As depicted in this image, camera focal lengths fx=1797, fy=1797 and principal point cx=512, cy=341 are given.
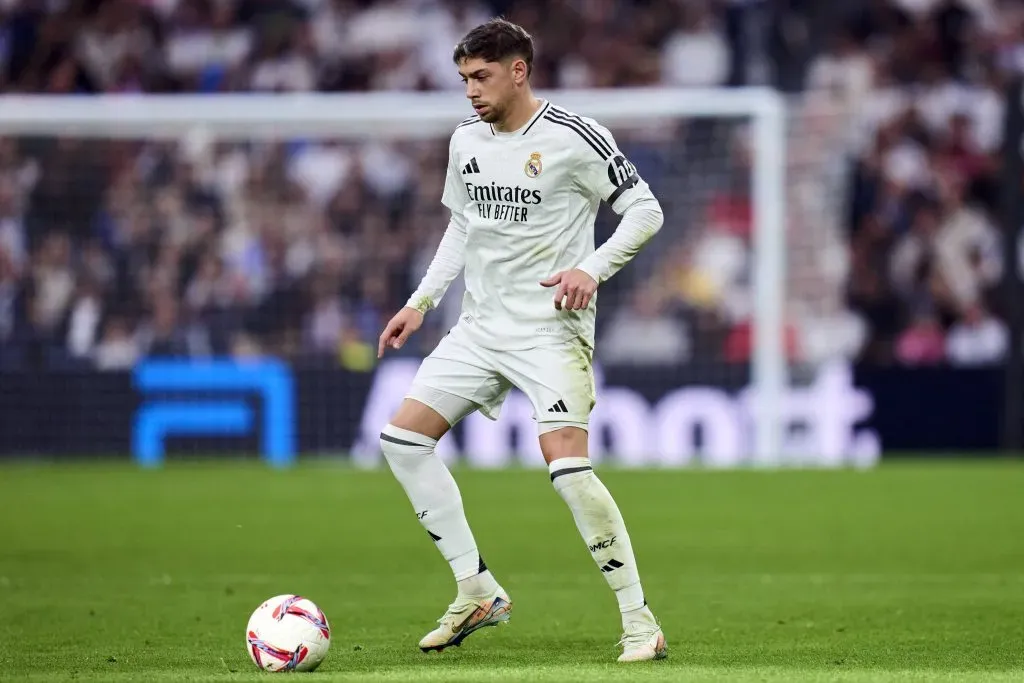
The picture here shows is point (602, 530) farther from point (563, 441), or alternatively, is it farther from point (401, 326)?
point (401, 326)

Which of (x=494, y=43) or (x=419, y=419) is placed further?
(x=419, y=419)

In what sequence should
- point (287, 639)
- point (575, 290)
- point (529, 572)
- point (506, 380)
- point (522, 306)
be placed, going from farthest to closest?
point (529, 572) < point (506, 380) < point (522, 306) < point (575, 290) < point (287, 639)

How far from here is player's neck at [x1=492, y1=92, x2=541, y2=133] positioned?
656 centimetres

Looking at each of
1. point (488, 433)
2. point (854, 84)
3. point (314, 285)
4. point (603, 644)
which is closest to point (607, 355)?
point (488, 433)

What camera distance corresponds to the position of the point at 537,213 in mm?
6574

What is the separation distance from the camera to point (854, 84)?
1972 centimetres

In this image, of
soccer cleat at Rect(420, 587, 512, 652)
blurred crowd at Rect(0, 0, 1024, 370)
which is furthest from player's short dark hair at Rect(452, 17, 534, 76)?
blurred crowd at Rect(0, 0, 1024, 370)

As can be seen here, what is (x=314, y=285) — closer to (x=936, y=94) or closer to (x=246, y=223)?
(x=246, y=223)

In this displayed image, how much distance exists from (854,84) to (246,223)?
6.93 metres

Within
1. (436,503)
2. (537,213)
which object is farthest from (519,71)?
(436,503)

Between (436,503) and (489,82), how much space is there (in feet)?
5.14

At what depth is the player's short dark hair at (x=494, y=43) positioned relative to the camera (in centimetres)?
645

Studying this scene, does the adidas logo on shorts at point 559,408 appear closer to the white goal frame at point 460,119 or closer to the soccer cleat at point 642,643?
the soccer cleat at point 642,643

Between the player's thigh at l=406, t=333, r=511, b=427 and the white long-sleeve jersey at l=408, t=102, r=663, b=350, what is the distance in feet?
0.26
